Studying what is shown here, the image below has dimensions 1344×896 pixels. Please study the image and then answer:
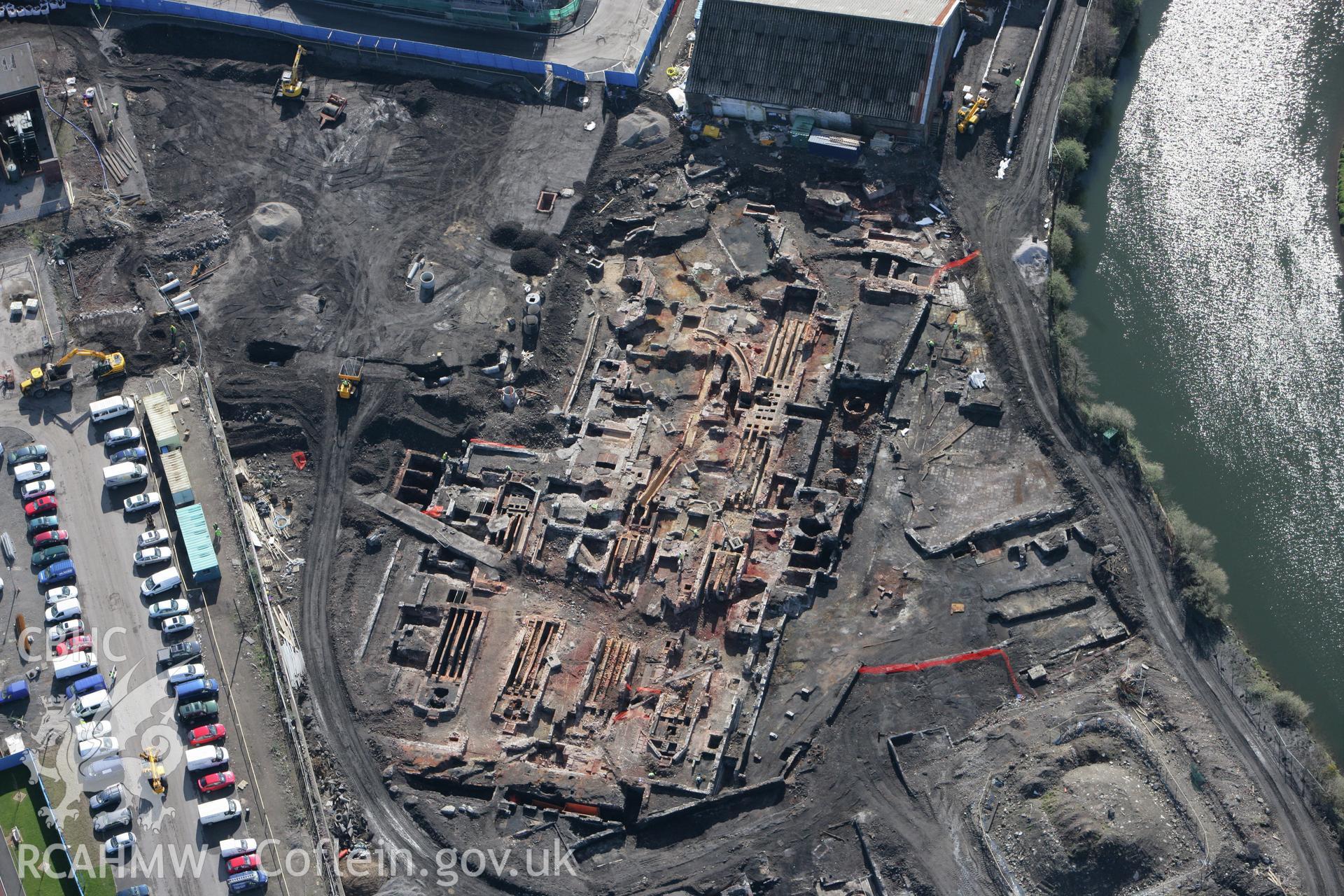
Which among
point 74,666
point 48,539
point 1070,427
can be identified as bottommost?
point 74,666

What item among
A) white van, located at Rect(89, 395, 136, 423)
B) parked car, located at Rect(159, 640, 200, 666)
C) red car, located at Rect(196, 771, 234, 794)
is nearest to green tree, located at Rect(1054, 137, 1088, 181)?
white van, located at Rect(89, 395, 136, 423)

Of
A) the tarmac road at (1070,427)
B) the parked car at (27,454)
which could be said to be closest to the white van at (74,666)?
the parked car at (27,454)

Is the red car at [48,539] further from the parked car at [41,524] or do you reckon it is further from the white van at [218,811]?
the white van at [218,811]

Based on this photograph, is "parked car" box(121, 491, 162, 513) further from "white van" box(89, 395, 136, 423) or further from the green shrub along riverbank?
the green shrub along riverbank

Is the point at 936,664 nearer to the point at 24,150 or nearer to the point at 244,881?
the point at 244,881

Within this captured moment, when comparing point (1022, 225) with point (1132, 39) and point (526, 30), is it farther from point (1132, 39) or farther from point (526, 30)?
point (526, 30)

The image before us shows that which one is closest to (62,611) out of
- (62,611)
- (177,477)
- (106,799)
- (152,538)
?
(62,611)

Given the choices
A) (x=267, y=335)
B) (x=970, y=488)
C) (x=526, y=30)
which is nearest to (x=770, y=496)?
(x=970, y=488)
